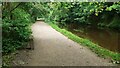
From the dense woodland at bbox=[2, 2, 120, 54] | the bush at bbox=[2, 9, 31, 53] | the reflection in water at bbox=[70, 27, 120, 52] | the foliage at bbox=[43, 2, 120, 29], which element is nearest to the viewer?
the bush at bbox=[2, 9, 31, 53]

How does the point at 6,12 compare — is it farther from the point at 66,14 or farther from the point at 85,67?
the point at 66,14

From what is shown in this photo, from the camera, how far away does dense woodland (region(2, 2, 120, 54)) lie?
11.7 m

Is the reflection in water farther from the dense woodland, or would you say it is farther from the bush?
the bush

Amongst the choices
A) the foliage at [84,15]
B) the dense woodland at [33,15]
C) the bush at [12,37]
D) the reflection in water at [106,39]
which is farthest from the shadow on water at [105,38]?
the bush at [12,37]

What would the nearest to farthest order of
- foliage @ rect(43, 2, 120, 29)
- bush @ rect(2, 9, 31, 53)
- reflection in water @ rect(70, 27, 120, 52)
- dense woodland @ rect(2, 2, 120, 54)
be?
bush @ rect(2, 9, 31, 53) → dense woodland @ rect(2, 2, 120, 54) → reflection in water @ rect(70, 27, 120, 52) → foliage @ rect(43, 2, 120, 29)

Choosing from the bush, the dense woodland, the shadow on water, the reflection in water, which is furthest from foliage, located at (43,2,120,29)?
the bush

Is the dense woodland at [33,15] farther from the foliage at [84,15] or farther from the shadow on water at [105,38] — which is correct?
the shadow on water at [105,38]

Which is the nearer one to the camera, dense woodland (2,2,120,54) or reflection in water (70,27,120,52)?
dense woodland (2,2,120,54)

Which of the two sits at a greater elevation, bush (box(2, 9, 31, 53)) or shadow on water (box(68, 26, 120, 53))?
bush (box(2, 9, 31, 53))

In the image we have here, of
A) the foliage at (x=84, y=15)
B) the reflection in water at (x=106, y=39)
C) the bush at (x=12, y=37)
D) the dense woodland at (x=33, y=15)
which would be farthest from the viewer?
the foliage at (x=84, y=15)

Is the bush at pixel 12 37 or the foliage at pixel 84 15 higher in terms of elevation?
the bush at pixel 12 37

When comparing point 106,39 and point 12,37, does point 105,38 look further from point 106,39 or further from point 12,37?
point 12,37

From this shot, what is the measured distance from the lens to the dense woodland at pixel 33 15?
11734 millimetres

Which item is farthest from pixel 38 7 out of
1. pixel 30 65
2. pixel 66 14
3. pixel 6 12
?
pixel 66 14
